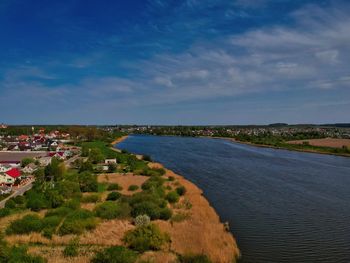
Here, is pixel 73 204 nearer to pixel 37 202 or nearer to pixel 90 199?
pixel 37 202

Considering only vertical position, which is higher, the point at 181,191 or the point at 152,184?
the point at 152,184

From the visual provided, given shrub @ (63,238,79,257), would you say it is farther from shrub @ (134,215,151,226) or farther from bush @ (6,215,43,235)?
shrub @ (134,215,151,226)

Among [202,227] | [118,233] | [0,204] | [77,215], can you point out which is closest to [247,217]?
[202,227]

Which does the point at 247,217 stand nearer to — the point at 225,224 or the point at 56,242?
the point at 225,224

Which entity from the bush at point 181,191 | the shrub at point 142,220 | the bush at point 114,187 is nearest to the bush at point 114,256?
the shrub at point 142,220

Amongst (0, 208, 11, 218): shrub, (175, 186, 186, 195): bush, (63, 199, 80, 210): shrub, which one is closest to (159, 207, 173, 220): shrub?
(63, 199, 80, 210): shrub

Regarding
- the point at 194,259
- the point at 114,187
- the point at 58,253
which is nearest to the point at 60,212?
the point at 58,253
